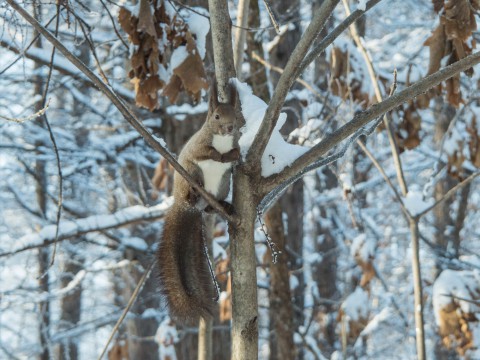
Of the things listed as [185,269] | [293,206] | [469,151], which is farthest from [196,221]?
[293,206]

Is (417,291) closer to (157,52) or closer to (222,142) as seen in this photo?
(222,142)

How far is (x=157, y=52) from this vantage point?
91.7 inches

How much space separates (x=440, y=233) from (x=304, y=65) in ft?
22.3

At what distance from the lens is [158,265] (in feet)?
6.35

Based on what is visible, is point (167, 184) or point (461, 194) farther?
point (461, 194)

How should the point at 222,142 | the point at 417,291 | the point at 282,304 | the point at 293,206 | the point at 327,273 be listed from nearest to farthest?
the point at 222,142
the point at 417,291
the point at 282,304
the point at 293,206
the point at 327,273

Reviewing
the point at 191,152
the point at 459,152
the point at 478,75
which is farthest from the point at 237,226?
the point at 478,75

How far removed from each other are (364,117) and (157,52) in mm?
1079

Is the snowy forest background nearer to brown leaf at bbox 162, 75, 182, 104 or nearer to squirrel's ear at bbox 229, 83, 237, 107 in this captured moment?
brown leaf at bbox 162, 75, 182, 104

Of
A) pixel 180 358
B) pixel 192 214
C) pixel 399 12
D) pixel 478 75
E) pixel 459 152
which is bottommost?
pixel 180 358

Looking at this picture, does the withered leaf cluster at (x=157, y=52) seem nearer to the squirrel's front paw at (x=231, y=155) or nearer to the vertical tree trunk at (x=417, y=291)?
the squirrel's front paw at (x=231, y=155)

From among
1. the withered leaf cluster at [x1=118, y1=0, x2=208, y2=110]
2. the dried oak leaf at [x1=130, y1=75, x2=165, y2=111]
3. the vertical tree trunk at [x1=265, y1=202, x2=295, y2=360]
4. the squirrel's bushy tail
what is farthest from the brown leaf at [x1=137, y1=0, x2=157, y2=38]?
the vertical tree trunk at [x1=265, y1=202, x2=295, y2=360]

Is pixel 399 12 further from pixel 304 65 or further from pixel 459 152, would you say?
pixel 304 65

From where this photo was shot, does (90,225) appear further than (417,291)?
Yes
